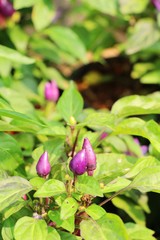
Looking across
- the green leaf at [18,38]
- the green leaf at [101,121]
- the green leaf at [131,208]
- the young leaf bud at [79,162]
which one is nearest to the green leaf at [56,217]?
the young leaf bud at [79,162]

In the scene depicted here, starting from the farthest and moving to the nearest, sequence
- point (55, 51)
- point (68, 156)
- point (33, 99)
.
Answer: point (55, 51) → point (33, 99) → point (68, 156)

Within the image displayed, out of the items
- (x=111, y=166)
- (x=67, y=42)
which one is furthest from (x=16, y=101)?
(x=67, y=42)

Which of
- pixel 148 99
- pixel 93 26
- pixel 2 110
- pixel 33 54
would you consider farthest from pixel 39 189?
pixel 93 26

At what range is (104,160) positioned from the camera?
1.48m

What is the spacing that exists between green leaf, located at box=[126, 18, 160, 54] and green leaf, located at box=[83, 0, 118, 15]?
0.13 meters

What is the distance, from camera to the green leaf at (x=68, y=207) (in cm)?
121

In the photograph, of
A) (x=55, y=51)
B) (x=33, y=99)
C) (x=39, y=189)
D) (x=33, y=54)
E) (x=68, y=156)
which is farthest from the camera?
(x=33, y=54)

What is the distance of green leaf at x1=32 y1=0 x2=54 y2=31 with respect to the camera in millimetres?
2209

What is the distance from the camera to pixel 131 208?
1760 millimetres

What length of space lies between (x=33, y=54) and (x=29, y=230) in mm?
1519

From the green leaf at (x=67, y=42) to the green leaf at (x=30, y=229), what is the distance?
113 cm

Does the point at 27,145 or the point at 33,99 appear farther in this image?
the point at 33,99

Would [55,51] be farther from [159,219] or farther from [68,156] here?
[68,156]

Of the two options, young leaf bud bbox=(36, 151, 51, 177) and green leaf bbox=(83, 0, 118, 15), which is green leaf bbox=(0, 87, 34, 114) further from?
green leaf bbox=(83, 0, 118, 15)
